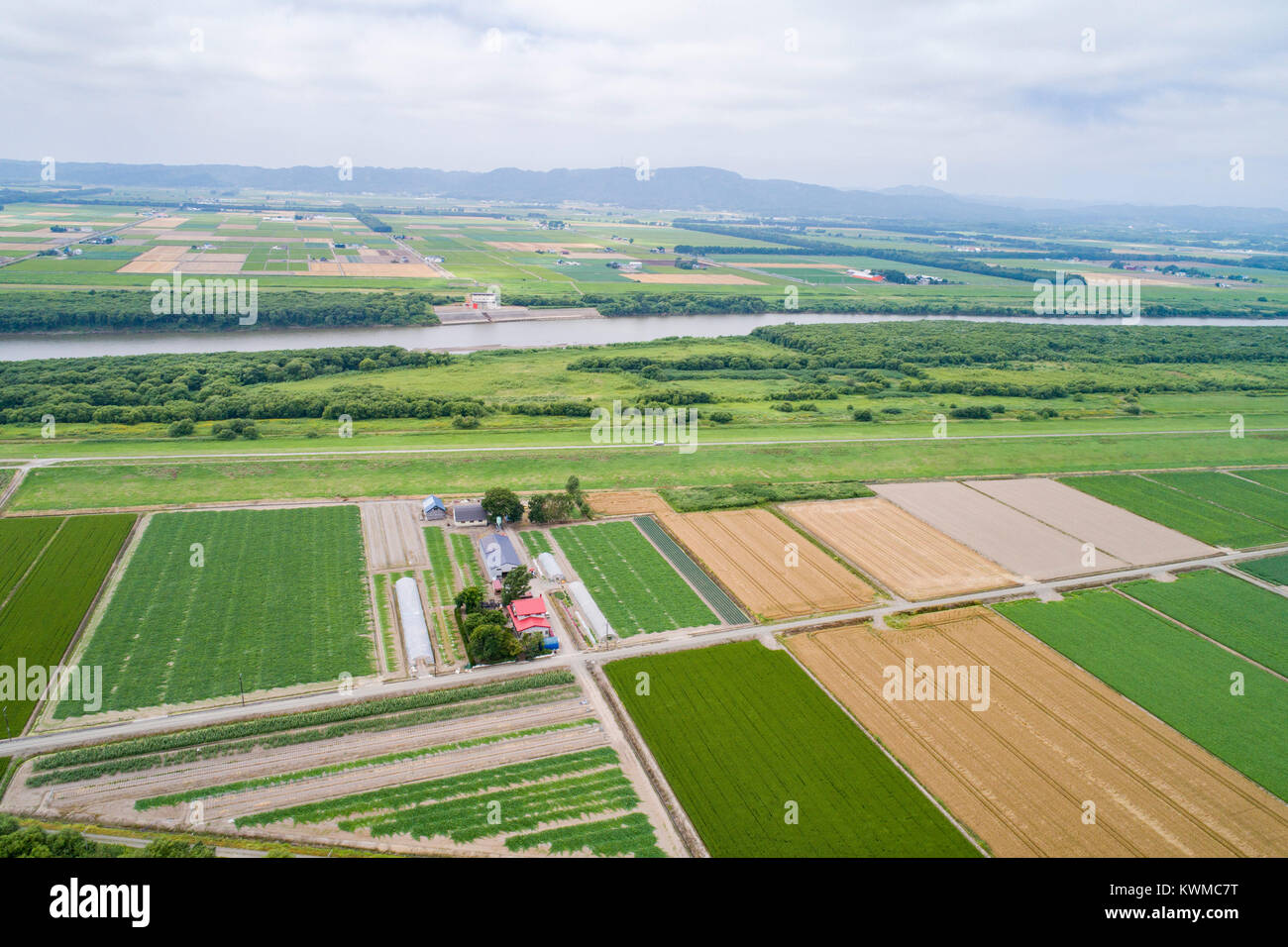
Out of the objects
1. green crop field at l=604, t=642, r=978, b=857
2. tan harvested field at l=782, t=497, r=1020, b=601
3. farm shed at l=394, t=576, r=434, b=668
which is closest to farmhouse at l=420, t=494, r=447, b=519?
farm shed at l=394, t=576, r=434, b=668

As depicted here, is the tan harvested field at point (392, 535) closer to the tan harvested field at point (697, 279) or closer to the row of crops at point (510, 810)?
the row of crops at point (510, 810)

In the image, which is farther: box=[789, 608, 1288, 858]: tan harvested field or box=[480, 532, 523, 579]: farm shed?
box=[480, 532, 523, 579]: farm shed

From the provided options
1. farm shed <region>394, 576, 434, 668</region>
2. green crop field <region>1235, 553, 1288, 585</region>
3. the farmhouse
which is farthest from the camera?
the farmhouse

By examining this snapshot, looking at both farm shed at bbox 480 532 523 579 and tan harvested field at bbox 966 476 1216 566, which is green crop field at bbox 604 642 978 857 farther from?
tan harvested field at bbox 966 476 1216 566

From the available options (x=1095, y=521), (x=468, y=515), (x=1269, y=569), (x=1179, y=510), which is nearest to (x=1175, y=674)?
(x=1269, y=569)

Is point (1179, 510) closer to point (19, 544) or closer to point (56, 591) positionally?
point (56, 591)

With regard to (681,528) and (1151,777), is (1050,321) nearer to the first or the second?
(681,528)
